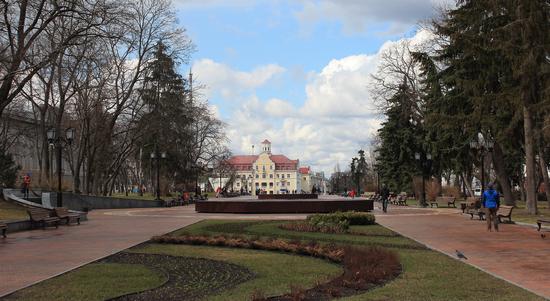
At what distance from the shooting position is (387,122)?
5672 centimetres

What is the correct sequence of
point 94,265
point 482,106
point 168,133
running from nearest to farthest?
1. point 94,265
2. point 482,106
3. point 168,133

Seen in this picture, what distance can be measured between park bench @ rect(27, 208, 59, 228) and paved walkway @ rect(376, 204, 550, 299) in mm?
12847

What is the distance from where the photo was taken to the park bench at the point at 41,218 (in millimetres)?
21000

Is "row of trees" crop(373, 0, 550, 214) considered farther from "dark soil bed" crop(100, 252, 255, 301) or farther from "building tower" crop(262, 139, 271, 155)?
"building tower" crop(262, 139, 271, 155)

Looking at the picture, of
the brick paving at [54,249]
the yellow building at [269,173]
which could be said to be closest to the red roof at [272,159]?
the yellow building at [269,173]

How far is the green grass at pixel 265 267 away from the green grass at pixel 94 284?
159cm

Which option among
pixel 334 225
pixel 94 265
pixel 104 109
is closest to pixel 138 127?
pixel 104 109

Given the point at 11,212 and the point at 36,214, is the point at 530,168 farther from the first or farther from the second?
the point at 11,212

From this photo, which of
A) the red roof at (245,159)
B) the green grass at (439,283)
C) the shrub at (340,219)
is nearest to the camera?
the green grass at (439,283)

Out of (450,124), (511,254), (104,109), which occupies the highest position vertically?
(104,109)

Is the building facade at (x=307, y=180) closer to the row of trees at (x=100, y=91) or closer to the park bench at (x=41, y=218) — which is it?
the row of trees at (x=100, y=91)

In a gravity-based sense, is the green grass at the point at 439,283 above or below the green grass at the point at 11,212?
below

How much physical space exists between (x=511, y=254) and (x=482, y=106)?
16.7 meters

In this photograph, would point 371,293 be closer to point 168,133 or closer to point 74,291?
point 74,291
